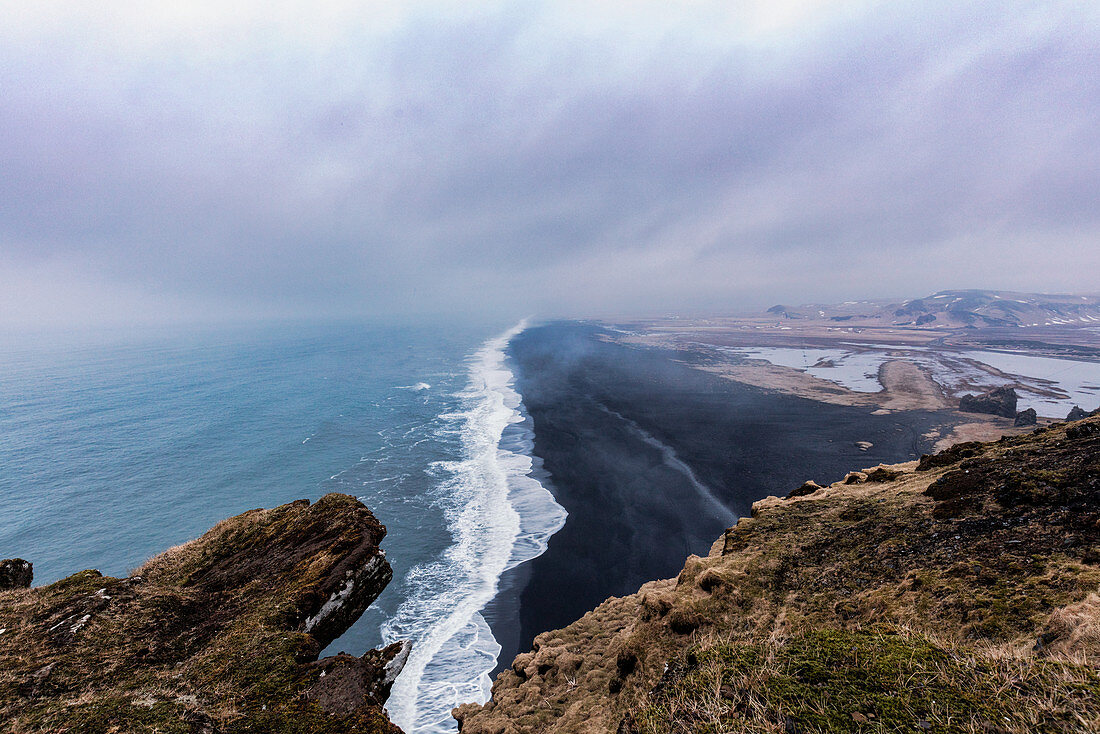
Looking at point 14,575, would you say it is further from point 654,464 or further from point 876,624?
point 654,464

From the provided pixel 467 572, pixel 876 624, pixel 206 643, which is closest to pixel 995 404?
pixel 467 572

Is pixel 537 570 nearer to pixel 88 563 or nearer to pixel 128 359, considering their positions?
pixel 88 563

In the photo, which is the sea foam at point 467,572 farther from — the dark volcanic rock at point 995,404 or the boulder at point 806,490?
the dark volcanic rock at point 995,404

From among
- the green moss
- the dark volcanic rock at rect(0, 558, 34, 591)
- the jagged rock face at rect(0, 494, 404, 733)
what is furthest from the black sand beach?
the dark volcanic rock at rect(0, 558, 34, 591)

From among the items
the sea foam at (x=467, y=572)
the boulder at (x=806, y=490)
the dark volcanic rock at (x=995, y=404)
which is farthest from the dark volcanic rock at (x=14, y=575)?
the dark volcanic rock at (x=995, y=404)

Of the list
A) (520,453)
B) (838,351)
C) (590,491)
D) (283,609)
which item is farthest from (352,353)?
(838,351)

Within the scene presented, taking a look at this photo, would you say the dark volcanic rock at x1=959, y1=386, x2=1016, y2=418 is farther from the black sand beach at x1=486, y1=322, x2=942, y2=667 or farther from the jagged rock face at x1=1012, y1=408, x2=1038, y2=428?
the black sand beach at x1=486, y1=322, x2=942, y2=667
